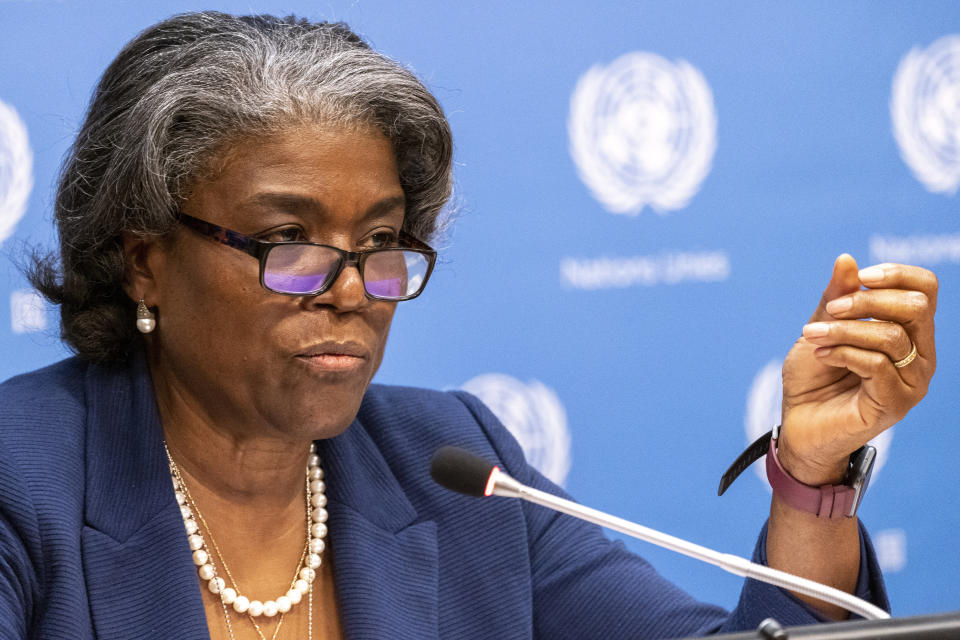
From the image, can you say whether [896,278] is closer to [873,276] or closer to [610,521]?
[873,276]

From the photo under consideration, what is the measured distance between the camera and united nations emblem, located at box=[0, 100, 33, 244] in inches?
77.4

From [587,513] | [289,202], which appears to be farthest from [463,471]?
[289,202]

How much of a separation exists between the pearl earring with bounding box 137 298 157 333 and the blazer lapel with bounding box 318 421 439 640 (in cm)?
34

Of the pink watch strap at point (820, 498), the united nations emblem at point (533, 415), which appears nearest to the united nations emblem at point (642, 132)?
the united nations emblem at point (533, 415)

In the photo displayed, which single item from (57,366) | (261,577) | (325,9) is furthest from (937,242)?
(57,366)

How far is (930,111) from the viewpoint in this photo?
258 centimetres

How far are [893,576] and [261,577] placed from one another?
170 centimetres

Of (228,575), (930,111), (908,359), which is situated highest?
(930,111)

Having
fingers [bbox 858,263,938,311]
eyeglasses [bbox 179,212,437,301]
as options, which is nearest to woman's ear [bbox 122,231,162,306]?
eyeglasses [bbox 179,212,437,301]

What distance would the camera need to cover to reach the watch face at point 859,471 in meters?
1.51

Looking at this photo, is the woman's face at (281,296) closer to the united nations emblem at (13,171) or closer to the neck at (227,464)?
the neck at (227,464)

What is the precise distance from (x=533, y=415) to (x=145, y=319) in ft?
3.34

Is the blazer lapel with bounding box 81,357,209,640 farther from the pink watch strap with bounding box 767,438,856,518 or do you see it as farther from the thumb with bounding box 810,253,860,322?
the thumb with bounding box 810,253,860,322

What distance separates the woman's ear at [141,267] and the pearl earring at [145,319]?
1 cm
